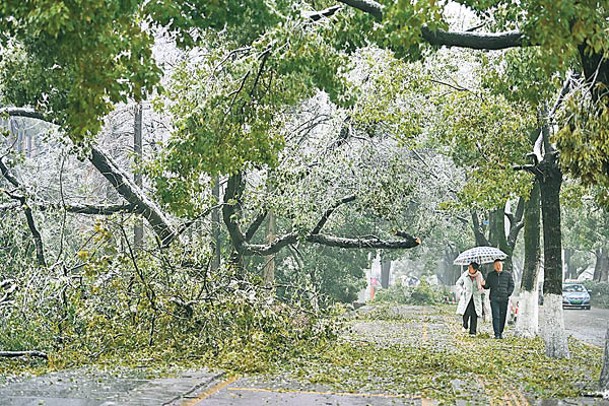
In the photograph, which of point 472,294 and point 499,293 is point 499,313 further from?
point 472,294

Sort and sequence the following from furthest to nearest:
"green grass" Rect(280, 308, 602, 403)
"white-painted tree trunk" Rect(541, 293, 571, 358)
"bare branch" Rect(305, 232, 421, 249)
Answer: "bare branch" Rect(305, 232, 421, 249)
"white-painted tree trunk" Rect(541, 293, 571, 358)
"green grass" Rect(280, 308, 602, 403)

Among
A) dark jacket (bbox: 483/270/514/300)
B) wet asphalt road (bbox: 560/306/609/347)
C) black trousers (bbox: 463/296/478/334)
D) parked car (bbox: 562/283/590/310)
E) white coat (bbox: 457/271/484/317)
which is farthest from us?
parked car (bbox: 562/283/590/310)

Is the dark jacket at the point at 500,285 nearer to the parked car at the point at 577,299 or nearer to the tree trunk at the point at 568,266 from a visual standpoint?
the parked car at the point at 577,299

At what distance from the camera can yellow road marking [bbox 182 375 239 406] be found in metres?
10.3

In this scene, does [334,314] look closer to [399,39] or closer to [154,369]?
[154,369]

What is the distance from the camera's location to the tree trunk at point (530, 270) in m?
21.5

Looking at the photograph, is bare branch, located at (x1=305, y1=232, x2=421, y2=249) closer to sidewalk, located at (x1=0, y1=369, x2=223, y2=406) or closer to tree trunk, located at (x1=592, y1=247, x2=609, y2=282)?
sidewalk, located at (x1=0, y1=369, x2=223, y2=406)

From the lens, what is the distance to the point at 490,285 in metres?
22.1

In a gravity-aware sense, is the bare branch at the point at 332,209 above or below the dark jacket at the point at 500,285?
above

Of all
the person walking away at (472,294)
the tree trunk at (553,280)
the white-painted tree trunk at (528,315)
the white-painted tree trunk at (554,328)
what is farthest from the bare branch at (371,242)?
the white-painted tree trunk at (554,328)

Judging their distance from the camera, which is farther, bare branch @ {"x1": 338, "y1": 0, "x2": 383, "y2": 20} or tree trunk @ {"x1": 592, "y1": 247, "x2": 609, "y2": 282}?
tree trunk @ {"x1": 592, "y1": 247, "x2": 609, "y2": 282}

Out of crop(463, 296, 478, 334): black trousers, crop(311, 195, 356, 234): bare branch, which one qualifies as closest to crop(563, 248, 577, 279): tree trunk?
crop(463, 296, 478, 334): black trousers

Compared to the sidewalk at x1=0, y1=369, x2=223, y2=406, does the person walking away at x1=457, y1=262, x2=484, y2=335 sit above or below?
above

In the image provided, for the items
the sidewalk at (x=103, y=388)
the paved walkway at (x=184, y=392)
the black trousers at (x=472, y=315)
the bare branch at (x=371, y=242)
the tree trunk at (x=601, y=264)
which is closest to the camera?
the sidewalk at (x=103, y=388)
